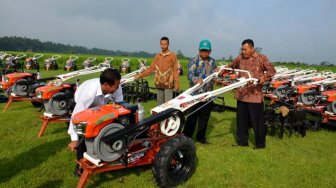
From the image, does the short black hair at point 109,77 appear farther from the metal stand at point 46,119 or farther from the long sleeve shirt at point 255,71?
the metal stand at point 46,119

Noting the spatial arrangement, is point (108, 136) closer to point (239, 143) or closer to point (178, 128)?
point (178, 128)

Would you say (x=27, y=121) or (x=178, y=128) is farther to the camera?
(x=27, y=121)

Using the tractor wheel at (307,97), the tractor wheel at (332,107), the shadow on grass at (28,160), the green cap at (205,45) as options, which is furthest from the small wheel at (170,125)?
the tractor wheel at (307,97)

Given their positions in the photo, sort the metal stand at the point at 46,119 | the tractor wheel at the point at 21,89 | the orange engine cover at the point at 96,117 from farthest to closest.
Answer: the tractor wheel at the point at 21,89 < the metal stand at the point at 46,119 < the orange engine cover at the point at 96,117

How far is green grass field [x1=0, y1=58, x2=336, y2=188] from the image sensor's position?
14.5 ft

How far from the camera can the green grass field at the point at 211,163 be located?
→ 4430 millimetres

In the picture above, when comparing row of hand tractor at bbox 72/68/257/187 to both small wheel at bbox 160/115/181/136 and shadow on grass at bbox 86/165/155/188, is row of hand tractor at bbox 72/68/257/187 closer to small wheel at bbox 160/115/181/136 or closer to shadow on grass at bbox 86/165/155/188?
small wheel at bbox 160/115/181/136

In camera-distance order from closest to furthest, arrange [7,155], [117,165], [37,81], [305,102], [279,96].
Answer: [117,165] < [7,155] < [37,81] < [305,102] < [279,96]

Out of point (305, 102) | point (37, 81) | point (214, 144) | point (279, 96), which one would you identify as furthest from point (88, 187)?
point (279, 96)

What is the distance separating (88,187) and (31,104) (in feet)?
21.1

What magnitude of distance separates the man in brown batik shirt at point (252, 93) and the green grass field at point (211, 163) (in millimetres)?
369

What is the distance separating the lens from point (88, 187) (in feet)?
13.6

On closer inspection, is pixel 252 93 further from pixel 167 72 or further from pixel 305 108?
pixel 305 108

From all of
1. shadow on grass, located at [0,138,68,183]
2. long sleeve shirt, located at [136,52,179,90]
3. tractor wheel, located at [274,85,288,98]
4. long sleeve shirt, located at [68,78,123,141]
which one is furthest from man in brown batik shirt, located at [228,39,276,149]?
tractor wheel, located at [274,85,288,98]
